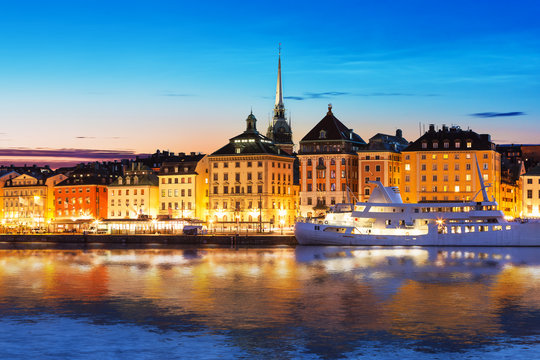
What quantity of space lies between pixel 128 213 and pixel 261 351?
415 ft

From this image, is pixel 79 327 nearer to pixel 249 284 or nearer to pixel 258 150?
pixel 249 284

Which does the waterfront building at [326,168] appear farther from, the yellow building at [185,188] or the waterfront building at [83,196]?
the waterfront building at [83,196]

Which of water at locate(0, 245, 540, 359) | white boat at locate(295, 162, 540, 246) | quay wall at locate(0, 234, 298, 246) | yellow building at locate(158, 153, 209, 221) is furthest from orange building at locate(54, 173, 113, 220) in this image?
water at locate(0, 245, 540, 359)

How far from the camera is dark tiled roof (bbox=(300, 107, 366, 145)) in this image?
142 m

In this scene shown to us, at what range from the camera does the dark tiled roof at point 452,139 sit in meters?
132

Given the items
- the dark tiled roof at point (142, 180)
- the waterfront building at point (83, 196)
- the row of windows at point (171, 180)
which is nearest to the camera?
the row of windows at point (171, 180)

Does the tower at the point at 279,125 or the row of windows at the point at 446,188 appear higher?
the tower at the point at 279,125

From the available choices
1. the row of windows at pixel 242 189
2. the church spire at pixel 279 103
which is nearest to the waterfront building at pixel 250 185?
the row of windows at pixel 242 189

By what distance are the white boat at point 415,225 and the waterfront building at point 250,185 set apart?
104 ft

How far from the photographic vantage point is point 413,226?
106875mm

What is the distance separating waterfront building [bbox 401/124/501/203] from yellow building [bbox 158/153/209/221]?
36619mm

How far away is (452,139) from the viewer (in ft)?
437

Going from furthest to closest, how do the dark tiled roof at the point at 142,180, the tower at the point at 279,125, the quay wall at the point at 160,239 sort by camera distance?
the tower at the point at 279,125, the dark tiled roof at the point at 142,180, the quay wall at the point at 160,239

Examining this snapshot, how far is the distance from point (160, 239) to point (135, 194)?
3993cm
